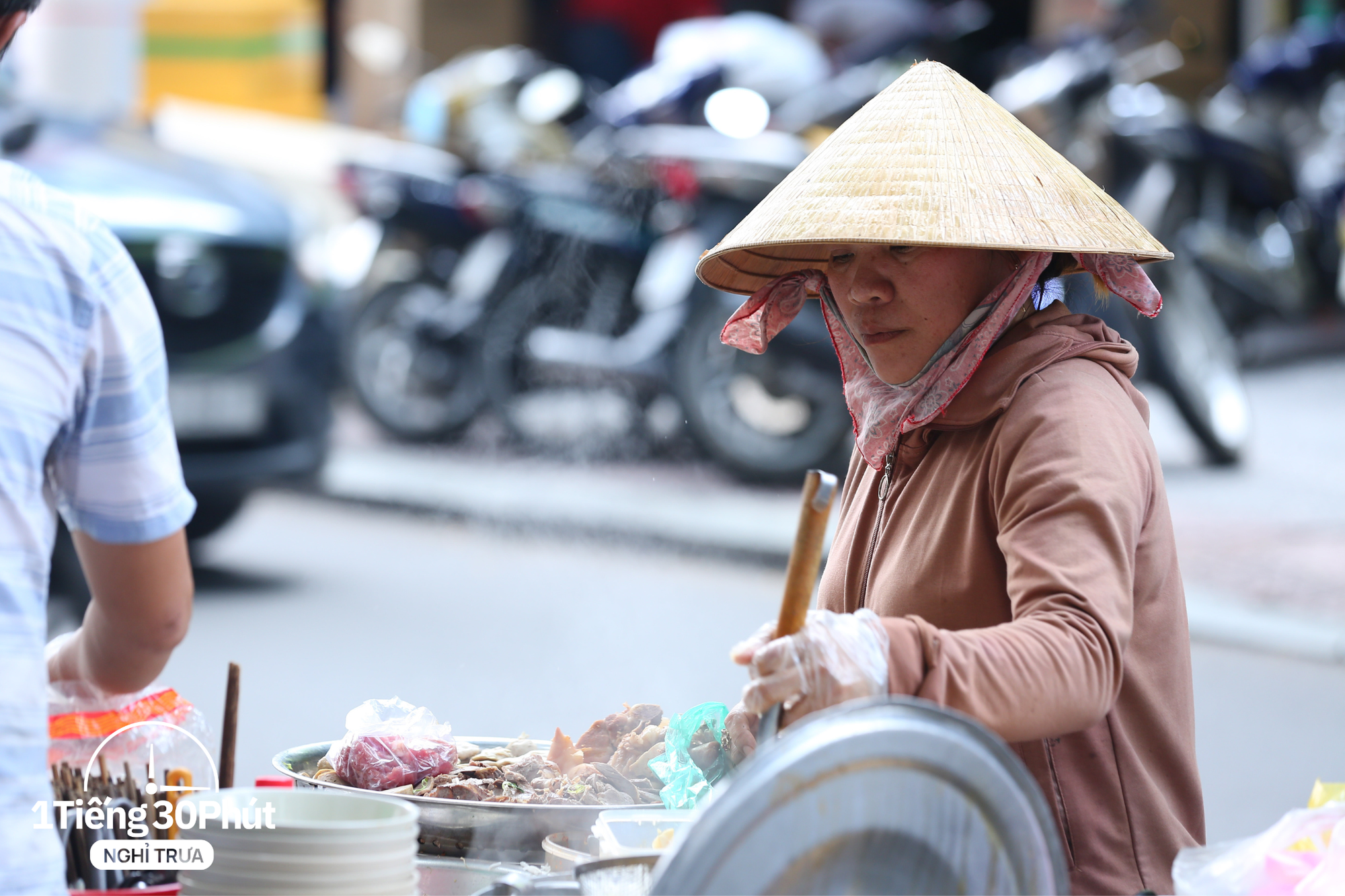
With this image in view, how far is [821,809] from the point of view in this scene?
1.28 meters

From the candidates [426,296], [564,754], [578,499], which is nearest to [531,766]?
[564,754]

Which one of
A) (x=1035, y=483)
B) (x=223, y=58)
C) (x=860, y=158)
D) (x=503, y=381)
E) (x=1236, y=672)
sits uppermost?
(x=223, y=58)

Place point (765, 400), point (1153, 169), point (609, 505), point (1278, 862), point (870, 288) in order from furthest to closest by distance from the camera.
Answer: point (1153, 169) < point (609, 505) < point (765, 400) < point (870, 288) < point (1278, 862)

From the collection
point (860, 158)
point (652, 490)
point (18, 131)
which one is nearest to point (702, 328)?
point (652, 490)

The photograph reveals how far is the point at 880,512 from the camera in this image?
1939mm

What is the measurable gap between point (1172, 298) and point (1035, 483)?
5.80 meters

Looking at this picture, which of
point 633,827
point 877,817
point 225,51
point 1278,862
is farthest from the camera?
point 225,51

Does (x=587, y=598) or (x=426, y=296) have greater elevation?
(x=426, y=296)

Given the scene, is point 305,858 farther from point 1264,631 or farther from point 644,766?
point 1264,631

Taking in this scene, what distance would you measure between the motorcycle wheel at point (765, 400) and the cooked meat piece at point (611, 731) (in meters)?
4.19

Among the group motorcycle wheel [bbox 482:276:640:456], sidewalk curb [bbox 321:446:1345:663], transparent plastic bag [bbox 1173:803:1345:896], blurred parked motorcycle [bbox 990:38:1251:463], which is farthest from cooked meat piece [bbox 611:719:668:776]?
blurred parked motorcycle [bbox 990:38:1251:463]

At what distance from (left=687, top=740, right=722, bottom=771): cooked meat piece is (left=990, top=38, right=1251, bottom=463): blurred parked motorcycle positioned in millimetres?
5244

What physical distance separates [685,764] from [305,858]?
1.98ft

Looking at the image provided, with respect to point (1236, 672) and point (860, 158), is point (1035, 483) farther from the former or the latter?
point (1236, 672)
